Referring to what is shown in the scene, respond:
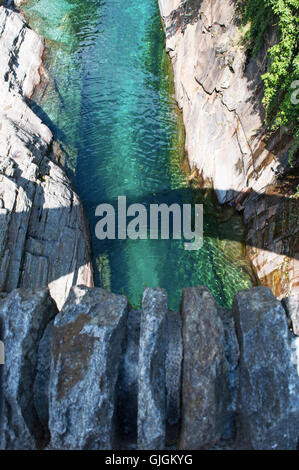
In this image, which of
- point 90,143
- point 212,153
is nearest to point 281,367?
point 212,153

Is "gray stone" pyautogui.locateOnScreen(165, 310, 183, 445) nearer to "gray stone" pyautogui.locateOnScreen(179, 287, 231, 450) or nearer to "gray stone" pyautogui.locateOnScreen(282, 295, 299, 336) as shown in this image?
"gray stone" pyautogui.locateOnScreen(179, 287, 231, 450)

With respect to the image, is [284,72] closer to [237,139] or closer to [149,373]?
[237,139]

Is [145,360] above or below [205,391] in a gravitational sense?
above

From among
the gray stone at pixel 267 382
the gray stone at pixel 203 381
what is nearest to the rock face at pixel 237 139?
the gray stone at pixel 267 382

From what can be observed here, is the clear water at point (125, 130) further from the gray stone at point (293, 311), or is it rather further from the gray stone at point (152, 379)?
the gray stone at point (152, 379)

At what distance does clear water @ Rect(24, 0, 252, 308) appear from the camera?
9078 mm

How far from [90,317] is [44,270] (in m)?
4.39

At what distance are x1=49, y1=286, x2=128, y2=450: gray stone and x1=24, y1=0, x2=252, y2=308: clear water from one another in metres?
4.80

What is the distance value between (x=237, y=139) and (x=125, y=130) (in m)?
4.30

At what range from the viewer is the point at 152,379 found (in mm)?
3465

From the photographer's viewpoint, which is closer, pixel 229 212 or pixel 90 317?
pixel 90 317

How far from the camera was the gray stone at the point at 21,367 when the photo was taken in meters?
3.48
